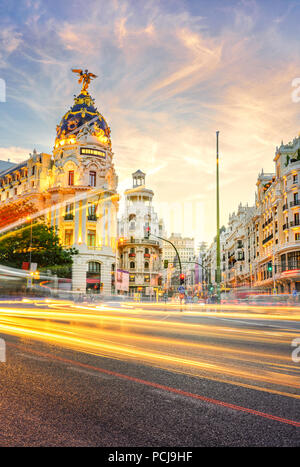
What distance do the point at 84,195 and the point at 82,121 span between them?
11.5m

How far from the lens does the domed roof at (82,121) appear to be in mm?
58938

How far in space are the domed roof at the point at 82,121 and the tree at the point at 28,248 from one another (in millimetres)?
22308

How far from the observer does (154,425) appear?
11.9 feet

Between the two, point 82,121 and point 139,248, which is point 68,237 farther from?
point 139,248

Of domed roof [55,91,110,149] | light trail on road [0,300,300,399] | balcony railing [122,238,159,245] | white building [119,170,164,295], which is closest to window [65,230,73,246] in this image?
domed roof [55,91,110,149]

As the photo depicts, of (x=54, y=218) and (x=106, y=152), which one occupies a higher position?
(x=106, y=152)

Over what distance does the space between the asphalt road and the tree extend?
107 ft

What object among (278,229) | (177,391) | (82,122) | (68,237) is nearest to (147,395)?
(177,391)

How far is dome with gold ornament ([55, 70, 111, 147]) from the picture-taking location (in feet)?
193

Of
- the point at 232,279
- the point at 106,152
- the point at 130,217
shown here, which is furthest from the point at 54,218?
the point at 232,279

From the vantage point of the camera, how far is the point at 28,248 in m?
39.8

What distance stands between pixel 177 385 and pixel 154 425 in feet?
5.21

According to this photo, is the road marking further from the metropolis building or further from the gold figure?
the gold figure
